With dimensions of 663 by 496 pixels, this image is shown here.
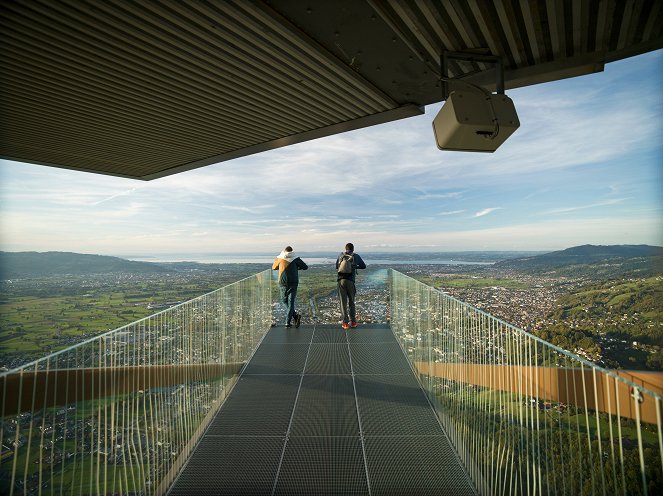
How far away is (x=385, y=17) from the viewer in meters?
3.05

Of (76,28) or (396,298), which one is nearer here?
(76,28)

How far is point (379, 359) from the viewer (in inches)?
232

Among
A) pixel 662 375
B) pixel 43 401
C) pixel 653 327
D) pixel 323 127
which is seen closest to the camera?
pixel 43 401

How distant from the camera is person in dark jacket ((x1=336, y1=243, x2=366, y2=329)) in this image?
774 centimetres

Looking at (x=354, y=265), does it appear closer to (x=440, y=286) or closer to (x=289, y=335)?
(x=289, y=335)

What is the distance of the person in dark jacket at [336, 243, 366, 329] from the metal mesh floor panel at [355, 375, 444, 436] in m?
2.84

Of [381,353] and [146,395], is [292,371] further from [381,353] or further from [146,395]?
[146,395]

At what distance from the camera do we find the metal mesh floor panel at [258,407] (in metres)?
3.77

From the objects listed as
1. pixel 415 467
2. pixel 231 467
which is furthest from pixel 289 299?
pixel 415 467

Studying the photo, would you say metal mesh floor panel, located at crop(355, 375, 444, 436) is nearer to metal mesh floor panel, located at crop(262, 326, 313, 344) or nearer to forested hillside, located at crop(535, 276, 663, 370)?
metal mesh floor panel, located at crop(262, 326, 313, 344)

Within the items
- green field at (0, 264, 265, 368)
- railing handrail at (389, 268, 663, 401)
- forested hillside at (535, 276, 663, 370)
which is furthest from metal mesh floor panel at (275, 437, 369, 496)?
green field at (0, 264, 265, 368)

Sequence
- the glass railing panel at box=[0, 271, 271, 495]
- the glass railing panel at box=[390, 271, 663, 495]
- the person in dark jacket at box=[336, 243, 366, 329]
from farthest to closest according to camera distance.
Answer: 1. the person in dark jacket at box=[336, 243, 366, 329]
2. the glass railing panel at box=[0, 271, 271, 495]
3. the glass railing panel at box=[390, 271, 663, 495]

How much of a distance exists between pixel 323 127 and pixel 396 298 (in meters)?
3.86

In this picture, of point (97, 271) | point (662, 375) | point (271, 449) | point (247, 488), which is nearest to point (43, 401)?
point (247, 488)
